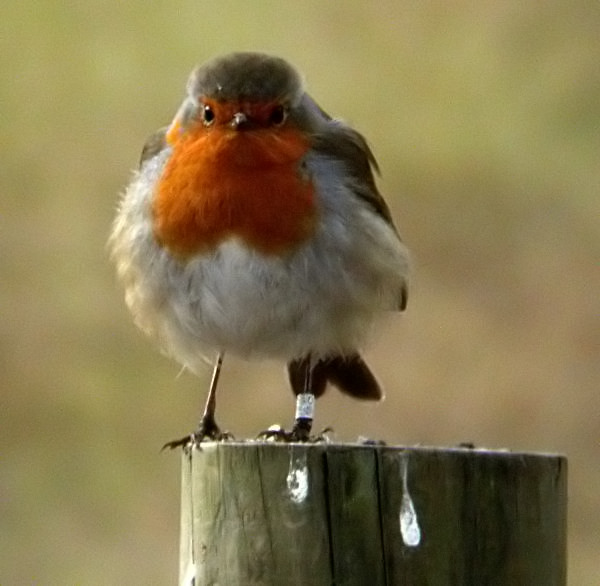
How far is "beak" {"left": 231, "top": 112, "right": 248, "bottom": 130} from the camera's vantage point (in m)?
5.32

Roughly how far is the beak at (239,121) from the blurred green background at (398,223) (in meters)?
3.70

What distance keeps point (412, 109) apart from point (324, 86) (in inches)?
23.4

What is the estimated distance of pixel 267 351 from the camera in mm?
5734

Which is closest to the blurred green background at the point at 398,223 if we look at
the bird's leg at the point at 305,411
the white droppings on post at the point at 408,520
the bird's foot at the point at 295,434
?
the bird's leg at the point at 305,411

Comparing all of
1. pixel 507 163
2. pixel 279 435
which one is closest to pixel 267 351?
pixel 279 435

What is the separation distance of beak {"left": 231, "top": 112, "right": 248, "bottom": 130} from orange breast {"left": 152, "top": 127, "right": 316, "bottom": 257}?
0.02m

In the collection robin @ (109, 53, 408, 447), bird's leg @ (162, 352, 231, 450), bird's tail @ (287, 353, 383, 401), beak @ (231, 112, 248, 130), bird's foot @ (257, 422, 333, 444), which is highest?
beak @ (231, 112, 248, 130)

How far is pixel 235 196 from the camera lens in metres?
5.25

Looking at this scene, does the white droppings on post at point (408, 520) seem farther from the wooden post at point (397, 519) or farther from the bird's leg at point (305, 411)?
the bird's leg at point (305, 411)

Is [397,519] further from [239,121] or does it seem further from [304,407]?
[304,407]

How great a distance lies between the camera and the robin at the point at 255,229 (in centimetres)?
528

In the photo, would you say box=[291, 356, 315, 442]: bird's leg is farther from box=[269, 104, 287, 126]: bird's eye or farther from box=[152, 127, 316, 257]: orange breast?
box=[269, 104, 287, 126]: bird's eye

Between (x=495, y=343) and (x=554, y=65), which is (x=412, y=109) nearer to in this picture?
(x=554, y=65)

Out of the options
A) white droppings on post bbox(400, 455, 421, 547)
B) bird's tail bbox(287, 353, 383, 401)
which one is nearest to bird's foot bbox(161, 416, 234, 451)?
bird's tail bbox(287, 353, 383, 401)
